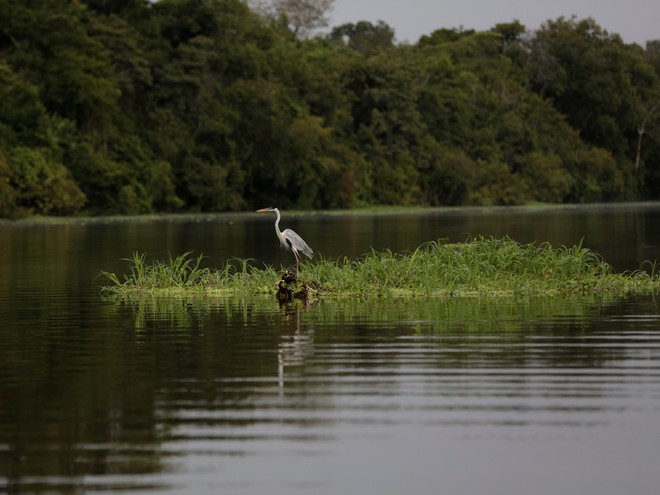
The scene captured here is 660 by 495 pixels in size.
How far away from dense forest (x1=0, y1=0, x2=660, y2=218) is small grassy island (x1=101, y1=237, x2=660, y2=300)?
4050 cm

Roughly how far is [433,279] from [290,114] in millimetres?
57439

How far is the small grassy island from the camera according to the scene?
18.8 m

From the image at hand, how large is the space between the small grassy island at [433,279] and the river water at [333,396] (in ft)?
2.59

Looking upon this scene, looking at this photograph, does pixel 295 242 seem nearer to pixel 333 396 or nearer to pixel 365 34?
pixel 333 396

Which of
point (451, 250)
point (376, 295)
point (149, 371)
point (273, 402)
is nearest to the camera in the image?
point (273, 402)

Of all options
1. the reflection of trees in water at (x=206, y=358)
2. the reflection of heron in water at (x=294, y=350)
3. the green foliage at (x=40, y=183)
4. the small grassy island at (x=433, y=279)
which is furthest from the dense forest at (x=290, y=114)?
the reflection of heron in water at (x=294, y=350)

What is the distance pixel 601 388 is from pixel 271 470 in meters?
3.42

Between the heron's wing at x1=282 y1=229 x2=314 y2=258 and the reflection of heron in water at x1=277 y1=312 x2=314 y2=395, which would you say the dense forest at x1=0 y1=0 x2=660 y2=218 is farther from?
the reflection of heron in water at x1=277 y1=312 x2=314 y2=395

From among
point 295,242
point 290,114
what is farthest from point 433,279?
point 290,114

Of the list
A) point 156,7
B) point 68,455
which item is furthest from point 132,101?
point 68,455

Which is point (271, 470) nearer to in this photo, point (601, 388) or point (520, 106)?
point (601, 388)

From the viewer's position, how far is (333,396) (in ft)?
32.8

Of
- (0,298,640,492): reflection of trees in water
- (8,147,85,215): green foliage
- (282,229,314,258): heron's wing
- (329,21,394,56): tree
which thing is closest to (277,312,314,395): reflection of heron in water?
(0,298,640,492): reflection of trees in water

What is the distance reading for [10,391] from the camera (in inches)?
413
